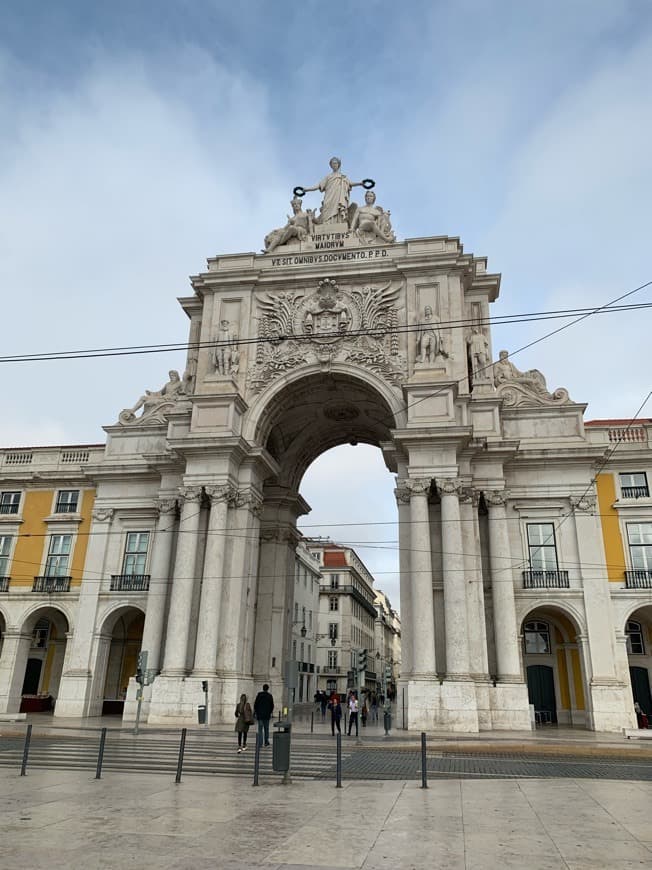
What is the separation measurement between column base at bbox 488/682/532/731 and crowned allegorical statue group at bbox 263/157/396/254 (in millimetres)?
21205

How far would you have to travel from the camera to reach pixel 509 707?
2647 cm

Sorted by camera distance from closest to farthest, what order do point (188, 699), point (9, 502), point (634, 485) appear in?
1. point (188, 699)
2. point (634, 485)
3. point (9, 502)

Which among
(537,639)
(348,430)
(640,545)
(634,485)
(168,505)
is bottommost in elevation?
(537,639)

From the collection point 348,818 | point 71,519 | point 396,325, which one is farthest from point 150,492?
point 348,818

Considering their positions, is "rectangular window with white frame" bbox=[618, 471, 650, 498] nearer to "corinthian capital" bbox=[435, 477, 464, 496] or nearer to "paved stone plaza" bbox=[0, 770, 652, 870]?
"corinthian capital" bbox=[435, 477, 464, 496]

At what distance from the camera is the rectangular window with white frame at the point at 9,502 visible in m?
37.0

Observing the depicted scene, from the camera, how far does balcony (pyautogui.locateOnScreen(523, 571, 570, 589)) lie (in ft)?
96.8

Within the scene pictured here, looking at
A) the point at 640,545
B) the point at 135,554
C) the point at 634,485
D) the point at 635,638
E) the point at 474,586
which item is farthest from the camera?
the point at 135,554

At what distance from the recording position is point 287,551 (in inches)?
1442

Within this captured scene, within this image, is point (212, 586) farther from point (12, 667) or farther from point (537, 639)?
point (537, 639)

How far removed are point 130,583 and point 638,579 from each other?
22.8m

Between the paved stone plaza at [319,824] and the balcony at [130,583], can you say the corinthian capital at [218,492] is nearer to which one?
the balcony at [130,583]

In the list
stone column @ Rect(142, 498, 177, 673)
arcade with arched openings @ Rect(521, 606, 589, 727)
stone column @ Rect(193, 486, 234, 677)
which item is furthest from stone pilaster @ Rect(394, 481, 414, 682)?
stone column @ Rect(142, 498, 177, 673)

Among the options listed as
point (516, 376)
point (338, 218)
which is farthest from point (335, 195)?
point (516, 376)
